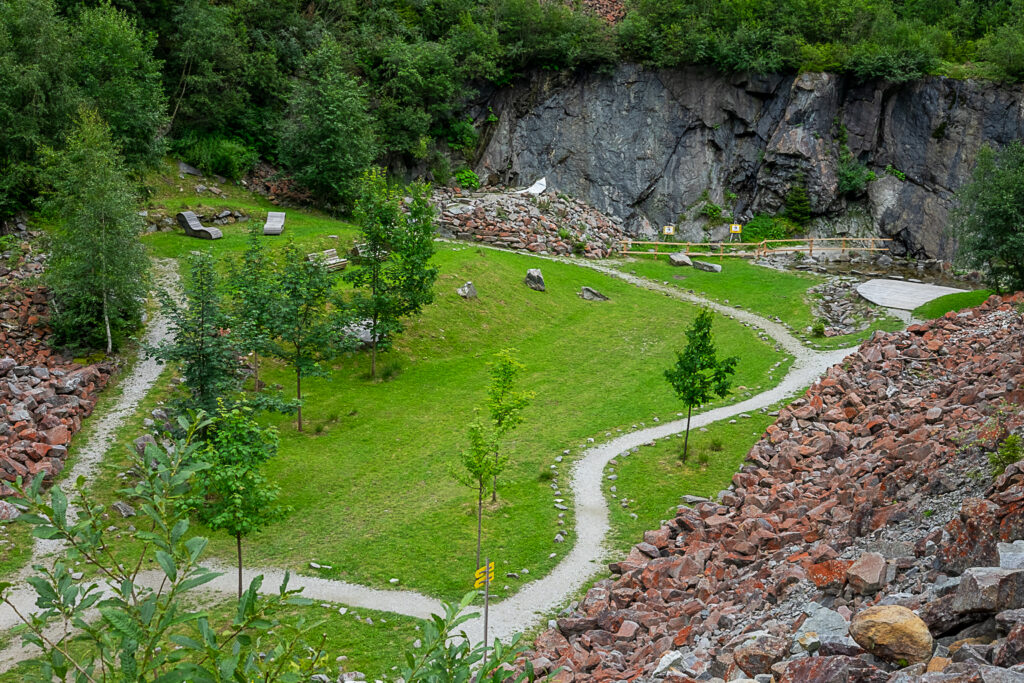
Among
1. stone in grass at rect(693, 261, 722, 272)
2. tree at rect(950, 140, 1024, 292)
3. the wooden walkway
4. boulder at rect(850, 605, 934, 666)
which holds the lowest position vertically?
the wooden walkway

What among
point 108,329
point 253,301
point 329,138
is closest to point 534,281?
point 329,138

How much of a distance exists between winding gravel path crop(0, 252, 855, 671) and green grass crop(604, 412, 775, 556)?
451 mm

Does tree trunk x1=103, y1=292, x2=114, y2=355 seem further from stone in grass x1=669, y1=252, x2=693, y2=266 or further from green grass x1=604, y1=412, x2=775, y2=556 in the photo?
stone in grass x1=669, y1=252, x2=693, y2=266

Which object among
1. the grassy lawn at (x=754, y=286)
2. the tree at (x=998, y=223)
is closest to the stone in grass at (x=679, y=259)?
the grassy lawn at (x=754, y=286)

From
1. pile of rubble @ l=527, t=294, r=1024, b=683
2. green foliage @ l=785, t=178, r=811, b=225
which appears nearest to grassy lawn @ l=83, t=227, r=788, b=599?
pile of rubble @ l=527, t=294, r=1024, b=683

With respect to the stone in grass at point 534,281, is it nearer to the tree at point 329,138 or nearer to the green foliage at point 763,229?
the tree at point 329,138

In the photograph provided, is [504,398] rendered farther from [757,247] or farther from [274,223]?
[757,247]

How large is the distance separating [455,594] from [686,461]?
902cm

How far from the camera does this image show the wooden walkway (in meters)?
36.8

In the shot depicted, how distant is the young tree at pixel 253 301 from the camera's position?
21.1 meters

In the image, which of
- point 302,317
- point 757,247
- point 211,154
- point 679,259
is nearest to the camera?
point 302,317

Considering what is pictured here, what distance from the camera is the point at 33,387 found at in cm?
2177

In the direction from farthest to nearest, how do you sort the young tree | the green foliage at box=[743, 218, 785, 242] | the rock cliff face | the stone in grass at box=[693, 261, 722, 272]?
the green foliage at box=[743, 218, 785, 242]
the rock cliff face
the stone in grass at box=[693, 261, 722, 272]
the young tree

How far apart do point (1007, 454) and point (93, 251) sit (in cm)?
2432
